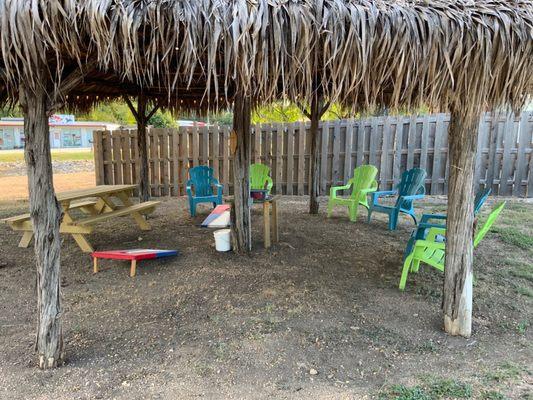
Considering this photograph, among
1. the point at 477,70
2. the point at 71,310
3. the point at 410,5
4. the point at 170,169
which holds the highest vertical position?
the point at 410,5

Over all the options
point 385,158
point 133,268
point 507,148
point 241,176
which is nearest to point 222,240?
point 241,176

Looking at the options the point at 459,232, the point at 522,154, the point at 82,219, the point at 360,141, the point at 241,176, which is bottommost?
the point at 82,219

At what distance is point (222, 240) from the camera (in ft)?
15.0

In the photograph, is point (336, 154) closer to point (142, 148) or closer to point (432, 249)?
point (142, 148)

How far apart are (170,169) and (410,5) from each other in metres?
7.75

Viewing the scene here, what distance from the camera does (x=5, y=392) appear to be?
2180 mm

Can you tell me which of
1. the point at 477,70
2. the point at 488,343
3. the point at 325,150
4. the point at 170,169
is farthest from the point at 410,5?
the point at 170,169

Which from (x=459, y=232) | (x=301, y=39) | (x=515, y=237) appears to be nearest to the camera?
(x=301, y=39)

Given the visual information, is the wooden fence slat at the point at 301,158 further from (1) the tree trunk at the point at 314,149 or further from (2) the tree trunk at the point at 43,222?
(2) the tree trunk at the point at 43,222

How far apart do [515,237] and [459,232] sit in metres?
3.17

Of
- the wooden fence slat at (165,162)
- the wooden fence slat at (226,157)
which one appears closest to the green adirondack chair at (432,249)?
the wooden fence slat at (226,157)

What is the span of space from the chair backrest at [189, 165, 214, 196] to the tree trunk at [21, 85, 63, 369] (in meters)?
4.39

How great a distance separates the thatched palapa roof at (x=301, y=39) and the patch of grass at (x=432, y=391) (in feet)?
5.83

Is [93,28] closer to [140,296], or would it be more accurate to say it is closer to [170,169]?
[140,296]
